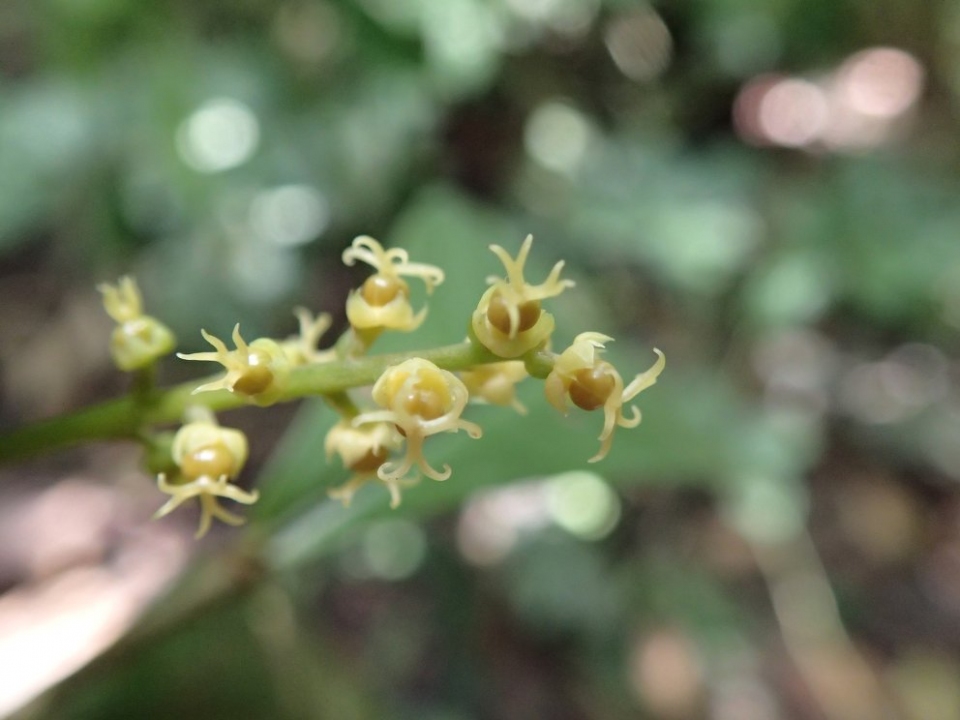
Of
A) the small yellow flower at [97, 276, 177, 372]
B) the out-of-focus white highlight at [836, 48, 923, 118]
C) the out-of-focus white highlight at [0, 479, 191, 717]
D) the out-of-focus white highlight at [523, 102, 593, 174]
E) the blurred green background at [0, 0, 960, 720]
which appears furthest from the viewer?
the out-of-focus white highlight at [836, 48, 923, 118]

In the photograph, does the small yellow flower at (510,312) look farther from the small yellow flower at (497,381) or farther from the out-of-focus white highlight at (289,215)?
the out-of-focus white highlight at (289,215)

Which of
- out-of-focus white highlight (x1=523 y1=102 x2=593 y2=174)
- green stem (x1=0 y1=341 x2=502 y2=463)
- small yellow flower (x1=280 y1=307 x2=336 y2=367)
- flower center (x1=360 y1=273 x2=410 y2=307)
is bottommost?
out-of-focus white highlight (x1=523 y1=102 x2=593 y2=174)

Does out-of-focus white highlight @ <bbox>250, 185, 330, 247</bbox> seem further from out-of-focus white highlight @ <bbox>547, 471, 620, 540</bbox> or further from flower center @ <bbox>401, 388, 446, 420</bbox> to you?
flower center @ <bbox>401, 388, 446, 420</bbox>

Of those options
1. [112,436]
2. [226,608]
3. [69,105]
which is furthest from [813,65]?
[112,436]

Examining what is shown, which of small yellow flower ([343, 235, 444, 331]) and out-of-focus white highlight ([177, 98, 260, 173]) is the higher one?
small yellow flower ([343, 235, 444, 331])

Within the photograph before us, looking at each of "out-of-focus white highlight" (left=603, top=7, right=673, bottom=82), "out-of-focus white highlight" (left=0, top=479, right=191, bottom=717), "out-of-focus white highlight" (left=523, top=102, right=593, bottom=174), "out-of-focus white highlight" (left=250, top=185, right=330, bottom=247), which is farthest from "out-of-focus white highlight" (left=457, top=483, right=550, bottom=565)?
"out-of-focus white highlight" (left=603, top=7, right=673, bottom=82)

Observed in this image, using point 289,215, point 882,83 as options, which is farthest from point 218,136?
point 882,83

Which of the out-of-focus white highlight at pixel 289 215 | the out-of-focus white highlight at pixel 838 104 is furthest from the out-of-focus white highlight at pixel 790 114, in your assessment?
the out-of-focus white highlight at pixel 289 215
